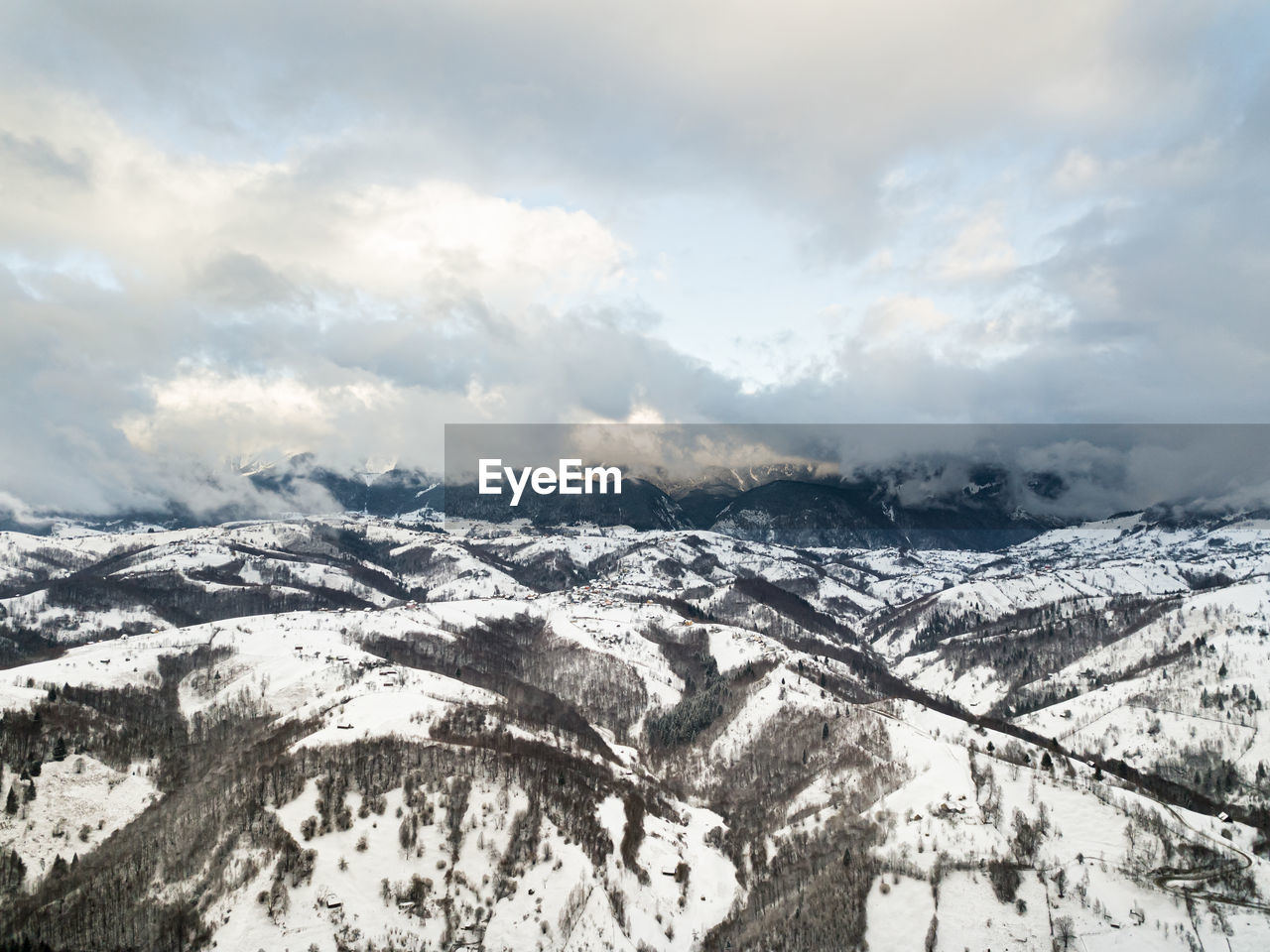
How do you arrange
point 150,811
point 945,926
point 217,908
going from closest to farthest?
1. point 217,908
2. point 945,926
3. point 150,811

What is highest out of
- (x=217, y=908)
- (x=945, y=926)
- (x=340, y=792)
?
(x=340, y=792)

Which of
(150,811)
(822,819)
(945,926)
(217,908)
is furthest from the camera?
(822,819)

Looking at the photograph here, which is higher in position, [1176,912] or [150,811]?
[150,811]

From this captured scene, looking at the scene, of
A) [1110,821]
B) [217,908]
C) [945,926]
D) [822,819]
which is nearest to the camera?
[217,908]

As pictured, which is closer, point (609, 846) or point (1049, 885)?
point (1049, 885)

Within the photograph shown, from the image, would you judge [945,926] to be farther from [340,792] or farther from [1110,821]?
[340,792]

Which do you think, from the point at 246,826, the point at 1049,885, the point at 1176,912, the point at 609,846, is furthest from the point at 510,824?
the point at 1176,912

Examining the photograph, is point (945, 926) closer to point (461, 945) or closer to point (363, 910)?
point (461, 945)

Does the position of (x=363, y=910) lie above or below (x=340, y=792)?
below

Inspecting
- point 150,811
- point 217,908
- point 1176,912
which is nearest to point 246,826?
point 217,908
